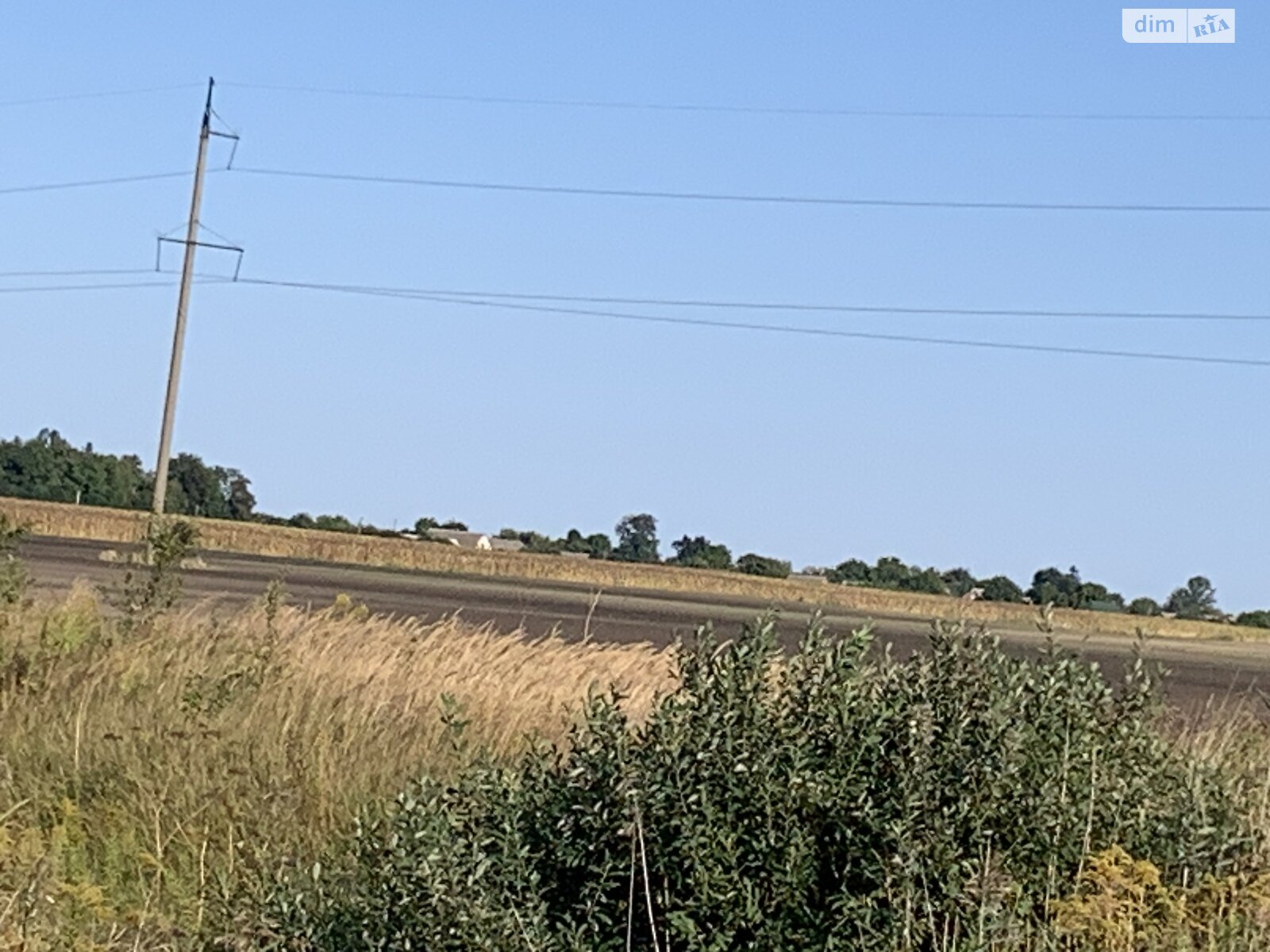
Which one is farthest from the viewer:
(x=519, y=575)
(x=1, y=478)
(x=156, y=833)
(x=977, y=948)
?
(x=1, y=478)

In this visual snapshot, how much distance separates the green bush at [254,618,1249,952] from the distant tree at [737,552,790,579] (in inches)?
3848

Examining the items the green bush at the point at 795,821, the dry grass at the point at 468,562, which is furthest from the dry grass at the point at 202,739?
the dry grass at the point at 468,562

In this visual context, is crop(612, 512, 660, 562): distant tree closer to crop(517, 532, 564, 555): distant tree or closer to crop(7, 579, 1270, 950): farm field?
crop(517, 532, 564, 555): distant tree

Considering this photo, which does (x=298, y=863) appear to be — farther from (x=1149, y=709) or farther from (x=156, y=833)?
(x=1149, y=709)

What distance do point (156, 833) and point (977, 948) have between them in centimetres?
464

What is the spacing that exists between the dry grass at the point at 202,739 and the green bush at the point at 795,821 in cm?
70

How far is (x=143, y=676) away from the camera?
12617mm

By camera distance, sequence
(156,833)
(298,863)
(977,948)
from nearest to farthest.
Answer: (977,948) < (298,863) < (156,833)

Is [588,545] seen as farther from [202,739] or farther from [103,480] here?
[202,739]

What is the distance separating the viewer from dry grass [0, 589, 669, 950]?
855cm

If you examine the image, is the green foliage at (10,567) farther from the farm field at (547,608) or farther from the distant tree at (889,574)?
the distant tree at (889,574)

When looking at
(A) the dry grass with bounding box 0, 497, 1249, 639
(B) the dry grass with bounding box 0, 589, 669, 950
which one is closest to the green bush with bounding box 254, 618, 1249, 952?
(B) the dry grass with bounding box 0, 589, 669, 950

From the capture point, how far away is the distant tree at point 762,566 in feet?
352

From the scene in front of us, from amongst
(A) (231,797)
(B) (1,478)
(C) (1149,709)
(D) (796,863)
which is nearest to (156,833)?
(A) (231,797)
